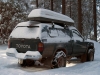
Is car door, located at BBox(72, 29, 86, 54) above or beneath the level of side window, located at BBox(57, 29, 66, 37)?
beneath

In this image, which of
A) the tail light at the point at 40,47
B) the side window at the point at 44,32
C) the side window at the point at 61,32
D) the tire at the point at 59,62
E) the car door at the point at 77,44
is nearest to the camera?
the tail light at the point at 40,47

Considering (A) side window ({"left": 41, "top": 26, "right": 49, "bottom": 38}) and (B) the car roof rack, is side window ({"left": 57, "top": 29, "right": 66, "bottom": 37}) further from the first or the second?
(A) side window ({"left": 41, "top": 26, "right": 49, "bottom": 38})

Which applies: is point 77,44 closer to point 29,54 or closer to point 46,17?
point 46,17

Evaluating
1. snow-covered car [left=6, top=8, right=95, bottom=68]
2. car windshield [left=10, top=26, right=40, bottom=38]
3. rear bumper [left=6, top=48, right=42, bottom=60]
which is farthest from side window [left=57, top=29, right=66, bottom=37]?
rear bumper [left=6, top=48, right=42, bottom=60]

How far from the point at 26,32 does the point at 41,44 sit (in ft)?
3.51

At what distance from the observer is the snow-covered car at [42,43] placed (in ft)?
25.1


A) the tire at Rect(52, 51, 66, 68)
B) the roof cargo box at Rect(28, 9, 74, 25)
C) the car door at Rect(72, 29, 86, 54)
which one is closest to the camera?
the tire at Rect(52, 51, 66, 68)

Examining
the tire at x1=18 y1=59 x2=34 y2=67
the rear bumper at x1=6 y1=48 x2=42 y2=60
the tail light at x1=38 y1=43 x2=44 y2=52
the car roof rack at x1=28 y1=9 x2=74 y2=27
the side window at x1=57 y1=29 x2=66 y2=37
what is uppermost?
the car roof rack at x1=28 y1=9 x2=74 y2=27

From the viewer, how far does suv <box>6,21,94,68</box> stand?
764 centimetres

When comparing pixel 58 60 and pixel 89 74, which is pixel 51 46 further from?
pixel 89 74

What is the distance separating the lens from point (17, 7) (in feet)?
73.9

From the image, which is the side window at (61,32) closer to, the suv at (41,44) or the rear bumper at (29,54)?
the suv at (41,44)

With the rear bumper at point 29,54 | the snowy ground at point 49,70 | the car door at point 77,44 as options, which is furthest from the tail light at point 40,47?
the car door at point 77,44

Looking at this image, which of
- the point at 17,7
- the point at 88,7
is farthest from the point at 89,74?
the point at 88,7
